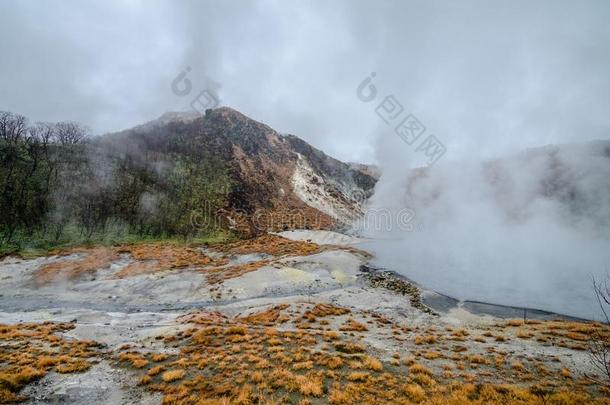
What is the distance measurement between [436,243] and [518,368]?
44844mm

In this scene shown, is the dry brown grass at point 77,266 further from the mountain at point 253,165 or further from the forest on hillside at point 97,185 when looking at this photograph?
the mountain at point 253,165

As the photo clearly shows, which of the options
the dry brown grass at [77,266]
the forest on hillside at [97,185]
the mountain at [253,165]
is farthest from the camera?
the mountain at [253,165]

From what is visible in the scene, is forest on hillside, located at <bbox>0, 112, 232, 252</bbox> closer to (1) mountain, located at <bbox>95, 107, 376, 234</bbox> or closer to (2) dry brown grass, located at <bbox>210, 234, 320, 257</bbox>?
(1) mountain, located at <bbox>95, 107, 376, 234</bbox>

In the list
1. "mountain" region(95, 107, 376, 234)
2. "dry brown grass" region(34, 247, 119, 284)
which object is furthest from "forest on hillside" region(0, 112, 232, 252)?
"dry brown grass" region(34, 247, 119, 284)

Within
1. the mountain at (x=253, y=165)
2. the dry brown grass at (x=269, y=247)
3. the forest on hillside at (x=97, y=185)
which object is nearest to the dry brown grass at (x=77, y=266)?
the forest on hillside at (x=97, y=185)

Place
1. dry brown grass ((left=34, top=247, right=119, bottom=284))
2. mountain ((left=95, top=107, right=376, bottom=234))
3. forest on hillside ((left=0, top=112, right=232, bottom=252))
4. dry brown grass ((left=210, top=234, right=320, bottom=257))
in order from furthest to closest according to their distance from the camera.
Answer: mountain ((left=95, top=107, right=376, bottom=234)) < forest on hillside ((left=0, top=112, right=232, bottom=252)) < dry brown grass ((left=210, top=234, right=320, bottom=257)) < dry brown grass ((left=34, top=247, right=119, bottom=284))

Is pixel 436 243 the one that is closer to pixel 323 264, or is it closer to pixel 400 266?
pixel 400 266

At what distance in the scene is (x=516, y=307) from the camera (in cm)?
2709

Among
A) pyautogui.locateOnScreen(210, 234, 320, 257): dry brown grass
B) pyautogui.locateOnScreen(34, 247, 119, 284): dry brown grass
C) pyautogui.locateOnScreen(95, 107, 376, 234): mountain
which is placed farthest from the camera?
pyautogui.locateOnScreen(95, 107, 376, 234): mountain

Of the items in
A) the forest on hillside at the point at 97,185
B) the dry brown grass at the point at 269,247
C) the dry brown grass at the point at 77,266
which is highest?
the forest on hillside at the point at 97,185

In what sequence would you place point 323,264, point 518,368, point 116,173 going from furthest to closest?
point 116,173, point 323,264, point 518,368

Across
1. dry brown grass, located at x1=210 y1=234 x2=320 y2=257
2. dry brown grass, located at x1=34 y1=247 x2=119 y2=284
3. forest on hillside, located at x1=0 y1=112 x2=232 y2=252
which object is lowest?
dry brown grass, located at x1=34 y1=247 x2=119 y2=284

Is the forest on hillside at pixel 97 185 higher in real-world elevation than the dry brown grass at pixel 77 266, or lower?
higher

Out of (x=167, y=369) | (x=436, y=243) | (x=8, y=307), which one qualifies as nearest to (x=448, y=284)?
(x=436, y=243)
